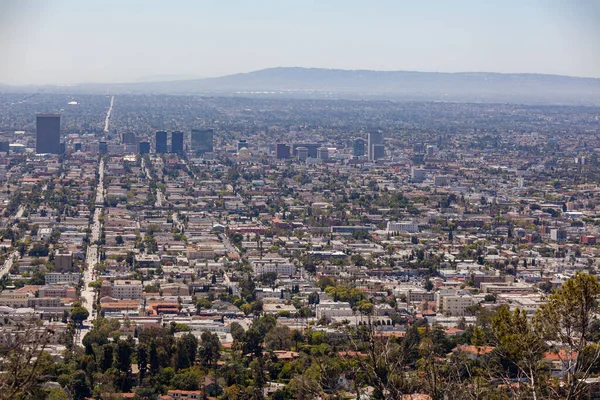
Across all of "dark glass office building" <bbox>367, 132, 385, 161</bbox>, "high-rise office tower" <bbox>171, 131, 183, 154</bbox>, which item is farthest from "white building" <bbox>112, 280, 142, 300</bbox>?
"dark glass office building" <bbox>367, 132, 385, 161</bbox>

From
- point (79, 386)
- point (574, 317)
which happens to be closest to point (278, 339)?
point (79, 386)

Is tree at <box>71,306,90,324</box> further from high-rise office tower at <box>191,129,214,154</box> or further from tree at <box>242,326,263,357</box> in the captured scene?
high-rise office tower at <box>191,129,214,154</box>

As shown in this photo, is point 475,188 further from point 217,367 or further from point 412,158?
point 217,367

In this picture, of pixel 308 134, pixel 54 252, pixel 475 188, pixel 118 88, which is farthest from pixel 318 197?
pixel 118 88

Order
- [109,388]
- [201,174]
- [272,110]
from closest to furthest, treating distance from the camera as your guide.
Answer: [109,388], [201,174], [272,110]

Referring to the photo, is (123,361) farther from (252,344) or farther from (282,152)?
(282,152)

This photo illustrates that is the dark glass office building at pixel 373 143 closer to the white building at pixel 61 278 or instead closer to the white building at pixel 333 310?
the white building at pixel 61 278

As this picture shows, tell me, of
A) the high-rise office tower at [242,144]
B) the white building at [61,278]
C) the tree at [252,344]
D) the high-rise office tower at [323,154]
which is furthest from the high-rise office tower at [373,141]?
the tree at [252,344]
